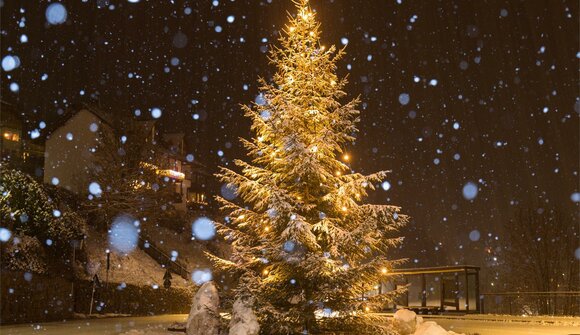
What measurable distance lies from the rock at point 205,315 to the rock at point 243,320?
968 mm

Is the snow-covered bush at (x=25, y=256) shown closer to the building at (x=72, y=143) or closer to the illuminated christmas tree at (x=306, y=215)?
the illuminated christmas tree at (x=306, y=215)

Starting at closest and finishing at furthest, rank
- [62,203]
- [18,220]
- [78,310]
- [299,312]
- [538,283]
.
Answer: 1. [299,312]
2. [78,310]
3. [18,220]
4. [62,203]
5. [538,283]

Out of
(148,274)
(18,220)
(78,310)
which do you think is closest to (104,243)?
(148,274)

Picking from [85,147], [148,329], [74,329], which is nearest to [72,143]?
[85,147]

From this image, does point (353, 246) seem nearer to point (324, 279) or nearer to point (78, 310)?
point (324, 279)

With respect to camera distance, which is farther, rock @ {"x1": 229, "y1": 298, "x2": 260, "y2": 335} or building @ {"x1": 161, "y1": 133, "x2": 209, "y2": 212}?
building @ {"x1": 161, "y1": 133, "x2": 209, "y2": 212}

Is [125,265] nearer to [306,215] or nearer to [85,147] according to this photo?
[85,147]

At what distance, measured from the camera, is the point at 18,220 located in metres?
29.7

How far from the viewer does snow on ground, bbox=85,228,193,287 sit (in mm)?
37069

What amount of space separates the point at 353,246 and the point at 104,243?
2897cm

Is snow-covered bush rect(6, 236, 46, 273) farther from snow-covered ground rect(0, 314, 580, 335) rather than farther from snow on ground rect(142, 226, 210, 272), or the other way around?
snow on ground rect(142, 226, 210, 272)

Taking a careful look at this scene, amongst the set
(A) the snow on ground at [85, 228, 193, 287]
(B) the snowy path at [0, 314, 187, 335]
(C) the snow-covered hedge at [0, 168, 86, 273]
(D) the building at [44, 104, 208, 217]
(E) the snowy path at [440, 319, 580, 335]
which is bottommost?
(B) the snowy path at [0, 314, 187, 335]

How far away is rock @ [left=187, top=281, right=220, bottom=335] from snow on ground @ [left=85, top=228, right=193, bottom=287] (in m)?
20.1

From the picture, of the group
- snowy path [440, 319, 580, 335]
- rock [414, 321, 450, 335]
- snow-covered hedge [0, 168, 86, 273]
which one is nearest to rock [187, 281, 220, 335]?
rock [414, 321, 450, 335]
